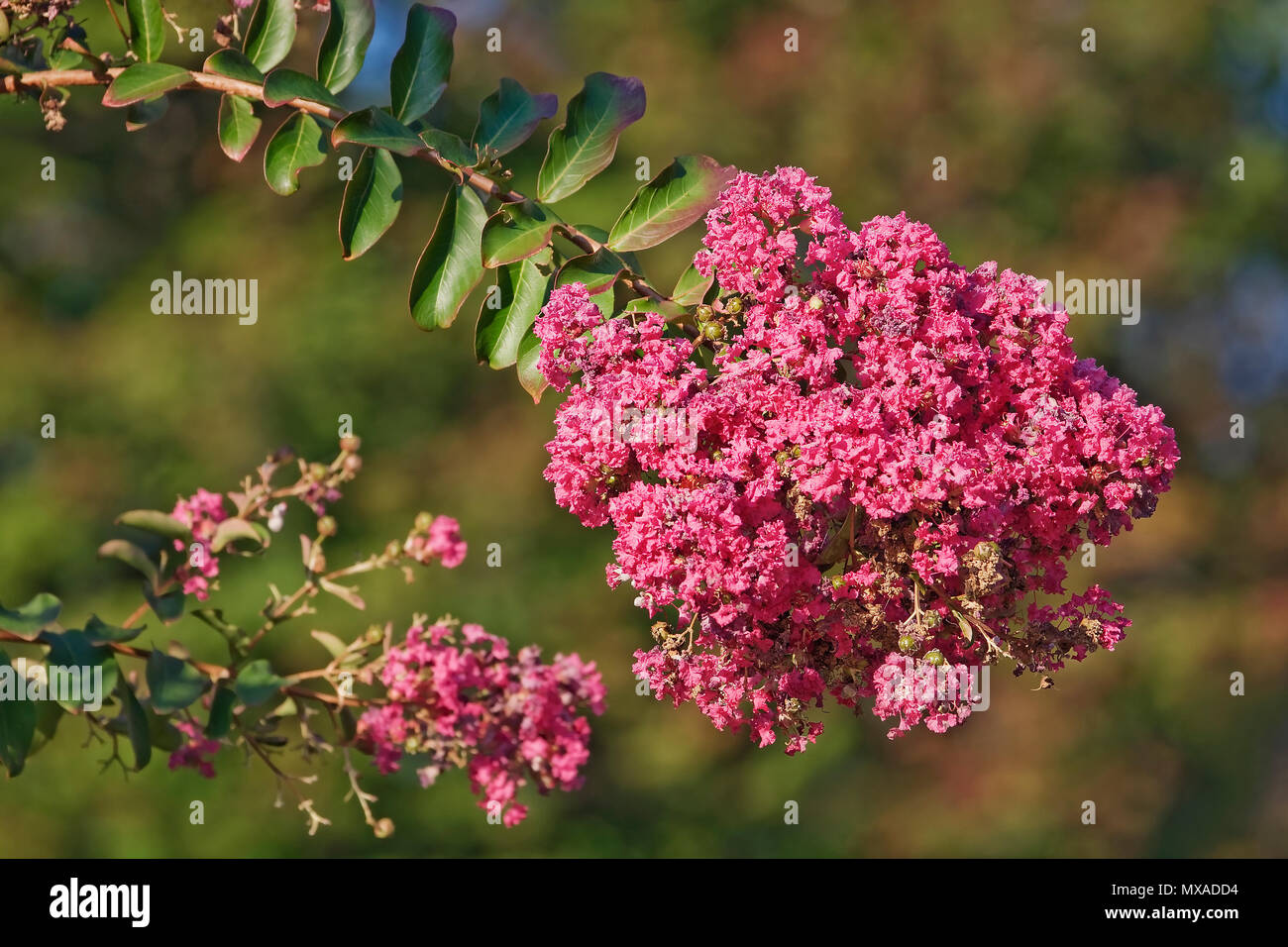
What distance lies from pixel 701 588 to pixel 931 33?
280 inches

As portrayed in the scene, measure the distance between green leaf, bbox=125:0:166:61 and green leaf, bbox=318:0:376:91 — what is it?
24cm

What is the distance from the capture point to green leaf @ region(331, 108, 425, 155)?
5.53 ft

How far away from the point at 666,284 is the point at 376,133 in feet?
18.4

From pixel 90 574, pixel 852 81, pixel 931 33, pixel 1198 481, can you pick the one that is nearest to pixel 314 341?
pixel 90 574

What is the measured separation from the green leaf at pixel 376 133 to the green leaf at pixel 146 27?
1.35 feet

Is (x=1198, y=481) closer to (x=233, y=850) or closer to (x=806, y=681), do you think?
(x=233, y=850)

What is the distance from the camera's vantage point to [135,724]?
171 cm

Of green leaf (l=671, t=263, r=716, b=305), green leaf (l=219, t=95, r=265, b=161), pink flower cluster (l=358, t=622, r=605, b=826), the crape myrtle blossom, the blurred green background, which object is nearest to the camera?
the crape myrtle blossom

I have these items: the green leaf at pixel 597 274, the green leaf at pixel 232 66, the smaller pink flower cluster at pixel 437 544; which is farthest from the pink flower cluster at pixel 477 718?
the green leaf at pixel 232 66

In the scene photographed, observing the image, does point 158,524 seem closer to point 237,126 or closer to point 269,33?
point 237,126

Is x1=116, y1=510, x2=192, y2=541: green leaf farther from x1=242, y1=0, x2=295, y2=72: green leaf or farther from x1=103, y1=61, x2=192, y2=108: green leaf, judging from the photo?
x1=242, y1=0, x2=295, y2=72: green leaf

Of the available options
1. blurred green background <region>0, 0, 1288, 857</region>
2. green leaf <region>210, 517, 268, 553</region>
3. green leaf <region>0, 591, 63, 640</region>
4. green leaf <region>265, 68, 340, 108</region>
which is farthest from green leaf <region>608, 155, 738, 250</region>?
blurred green background <region>0, 0, 1288, 857</region>

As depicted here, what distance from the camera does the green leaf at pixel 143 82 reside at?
67.0 inches

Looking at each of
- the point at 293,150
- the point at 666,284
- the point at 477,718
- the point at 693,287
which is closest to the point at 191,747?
the point at 477,718
